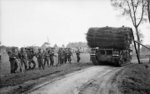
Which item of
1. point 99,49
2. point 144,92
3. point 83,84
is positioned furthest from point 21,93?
point 99,49

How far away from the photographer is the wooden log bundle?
2000cm

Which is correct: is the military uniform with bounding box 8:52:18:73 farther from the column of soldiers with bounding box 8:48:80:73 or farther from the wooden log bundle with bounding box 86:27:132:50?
the wooden log bundle with bounding box 86:27:132:50

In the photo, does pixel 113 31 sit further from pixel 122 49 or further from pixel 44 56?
pixel 44 56

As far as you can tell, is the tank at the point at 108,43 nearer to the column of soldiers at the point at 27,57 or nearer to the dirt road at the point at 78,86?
the column of soldiers at the point at 27,57

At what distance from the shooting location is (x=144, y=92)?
434 inches

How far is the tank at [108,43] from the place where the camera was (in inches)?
785

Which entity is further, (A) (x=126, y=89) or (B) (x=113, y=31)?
(B) (x=113, y=31)

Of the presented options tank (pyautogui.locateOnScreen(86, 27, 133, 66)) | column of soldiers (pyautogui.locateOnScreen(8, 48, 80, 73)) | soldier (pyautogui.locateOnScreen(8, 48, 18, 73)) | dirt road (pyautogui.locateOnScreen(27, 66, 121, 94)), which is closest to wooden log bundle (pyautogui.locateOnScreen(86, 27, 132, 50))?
tank (pyautogui.locateOnScreen(86, 27, 133, 66))

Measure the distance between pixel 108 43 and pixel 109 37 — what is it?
58cm

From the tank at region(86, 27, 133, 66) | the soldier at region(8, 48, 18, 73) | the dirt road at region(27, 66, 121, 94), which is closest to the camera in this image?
the dirt road at region(27, 66, 121, 94)

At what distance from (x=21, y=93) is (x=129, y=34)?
596 inches

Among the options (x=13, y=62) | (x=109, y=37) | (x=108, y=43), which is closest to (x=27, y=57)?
(x=13, y=62)

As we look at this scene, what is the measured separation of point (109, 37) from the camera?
20.4 m

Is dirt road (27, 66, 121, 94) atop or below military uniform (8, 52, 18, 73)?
below
